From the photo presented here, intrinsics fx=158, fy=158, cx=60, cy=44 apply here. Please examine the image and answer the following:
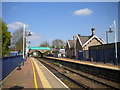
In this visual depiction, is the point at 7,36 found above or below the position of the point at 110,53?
above

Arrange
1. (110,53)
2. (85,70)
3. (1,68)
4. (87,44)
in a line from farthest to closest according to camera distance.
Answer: (87,44)
(110,53)
(85,70)
(1,68)

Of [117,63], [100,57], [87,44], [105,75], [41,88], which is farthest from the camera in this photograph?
[87,44]

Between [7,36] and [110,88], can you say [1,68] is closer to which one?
[110,88]

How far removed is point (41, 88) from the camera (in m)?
9.57

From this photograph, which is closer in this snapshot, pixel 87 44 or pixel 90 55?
pixel 90 55

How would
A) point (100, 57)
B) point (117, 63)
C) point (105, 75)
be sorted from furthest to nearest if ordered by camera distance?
1. point (100, 57)
2. point (117, 63)
3. point (105, 75)

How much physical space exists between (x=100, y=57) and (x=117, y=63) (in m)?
5.92

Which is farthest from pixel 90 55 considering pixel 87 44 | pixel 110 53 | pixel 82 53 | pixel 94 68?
pixel 94 68

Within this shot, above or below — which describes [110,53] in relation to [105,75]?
above

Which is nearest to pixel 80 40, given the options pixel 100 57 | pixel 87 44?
pixel 87 44

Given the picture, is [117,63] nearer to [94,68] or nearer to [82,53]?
[94,68]

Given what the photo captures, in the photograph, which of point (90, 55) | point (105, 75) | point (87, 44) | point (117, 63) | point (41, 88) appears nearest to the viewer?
point (41, 88)

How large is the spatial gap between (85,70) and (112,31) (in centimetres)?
984

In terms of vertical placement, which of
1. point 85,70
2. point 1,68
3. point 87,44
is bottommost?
point 85,70
